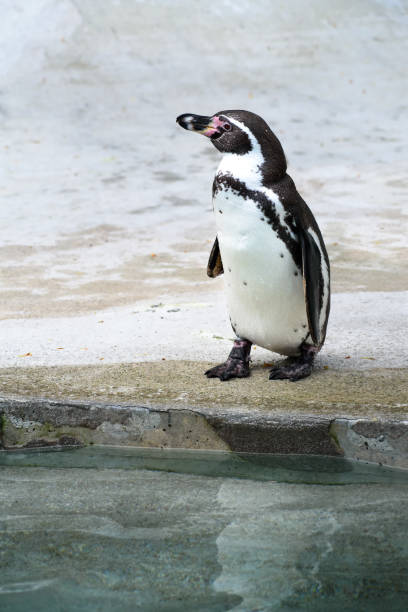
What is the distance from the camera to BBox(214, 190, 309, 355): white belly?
363 cm

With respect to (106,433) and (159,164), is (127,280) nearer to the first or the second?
(106,433)

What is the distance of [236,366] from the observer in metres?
3.90

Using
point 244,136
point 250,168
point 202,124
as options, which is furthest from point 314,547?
point 202,124

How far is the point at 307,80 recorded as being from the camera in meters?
14.1

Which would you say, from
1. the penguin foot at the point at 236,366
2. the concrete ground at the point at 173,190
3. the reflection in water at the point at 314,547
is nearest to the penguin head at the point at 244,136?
the penguin foot at the point at 236,366

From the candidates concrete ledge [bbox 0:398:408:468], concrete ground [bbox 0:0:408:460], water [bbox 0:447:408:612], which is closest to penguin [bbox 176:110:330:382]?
concrete ground [bbox 0:0:408:460]

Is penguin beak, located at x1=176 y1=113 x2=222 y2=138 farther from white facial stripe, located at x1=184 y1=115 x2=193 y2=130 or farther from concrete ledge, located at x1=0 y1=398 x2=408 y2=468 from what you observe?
concrete ledge, located at x1=0 y1=398 x2=408 y2=468

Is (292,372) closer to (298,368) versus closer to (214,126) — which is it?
(298,368)

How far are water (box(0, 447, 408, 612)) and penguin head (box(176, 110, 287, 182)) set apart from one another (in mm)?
1204

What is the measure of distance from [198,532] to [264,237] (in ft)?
4.54

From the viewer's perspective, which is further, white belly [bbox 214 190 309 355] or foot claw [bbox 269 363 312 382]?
foot claw [bbox 269 363 312 382]

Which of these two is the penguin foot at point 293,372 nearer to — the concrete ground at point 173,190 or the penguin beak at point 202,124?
the concrete ground at point 173,190

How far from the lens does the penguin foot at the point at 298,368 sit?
3.84m

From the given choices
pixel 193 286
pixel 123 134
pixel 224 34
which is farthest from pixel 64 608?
pixel 224 34
